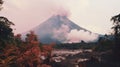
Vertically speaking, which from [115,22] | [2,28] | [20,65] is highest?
[115,22]

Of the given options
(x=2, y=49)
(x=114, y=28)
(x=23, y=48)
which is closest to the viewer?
(x=2, y=49)

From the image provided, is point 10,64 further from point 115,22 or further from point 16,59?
point 115,22

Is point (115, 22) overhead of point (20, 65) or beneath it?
overhead

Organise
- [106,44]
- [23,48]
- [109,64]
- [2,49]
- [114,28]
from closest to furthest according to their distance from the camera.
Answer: [2,49] < [23,48] < [109,64] < [114,28] < [106,44]

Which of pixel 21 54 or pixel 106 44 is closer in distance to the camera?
pixel 21 54

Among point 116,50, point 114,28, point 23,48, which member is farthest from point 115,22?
point 23,48

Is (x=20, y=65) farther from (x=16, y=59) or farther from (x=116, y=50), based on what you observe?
(x=116, y=50)
